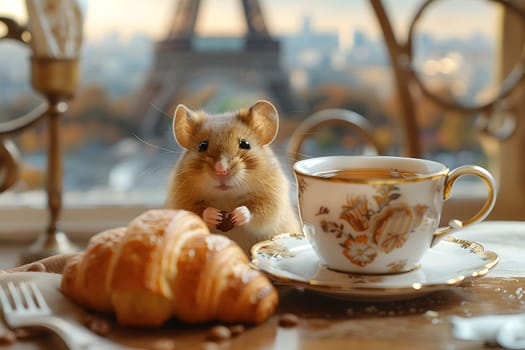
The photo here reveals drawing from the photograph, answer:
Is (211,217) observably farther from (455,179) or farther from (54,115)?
(54,115)

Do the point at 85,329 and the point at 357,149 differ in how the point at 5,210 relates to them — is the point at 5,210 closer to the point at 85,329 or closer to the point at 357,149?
the point at 357,149

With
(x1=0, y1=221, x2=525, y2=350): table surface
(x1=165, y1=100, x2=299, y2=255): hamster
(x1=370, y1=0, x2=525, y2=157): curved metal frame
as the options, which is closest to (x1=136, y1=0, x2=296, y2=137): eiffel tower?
(x1=370, y1=0, x2=525, y2=157): curved metal frame

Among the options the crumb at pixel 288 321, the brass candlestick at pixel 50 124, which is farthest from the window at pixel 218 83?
the crumb at pixel 288 321

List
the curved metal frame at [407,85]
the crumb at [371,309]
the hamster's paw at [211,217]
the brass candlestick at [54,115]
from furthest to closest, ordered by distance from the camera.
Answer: the curved metal frame at [407,85]
the brass candlestick at [54,115]
the hamster's paw at [211,217]
the crumb at [371,309]

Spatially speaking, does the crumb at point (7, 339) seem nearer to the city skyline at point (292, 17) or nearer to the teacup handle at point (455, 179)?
the teacup handle at point (455, 179)

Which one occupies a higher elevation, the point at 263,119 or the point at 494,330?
the point at 263,119

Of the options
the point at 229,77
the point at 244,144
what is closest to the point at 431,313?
the point at 244,144
